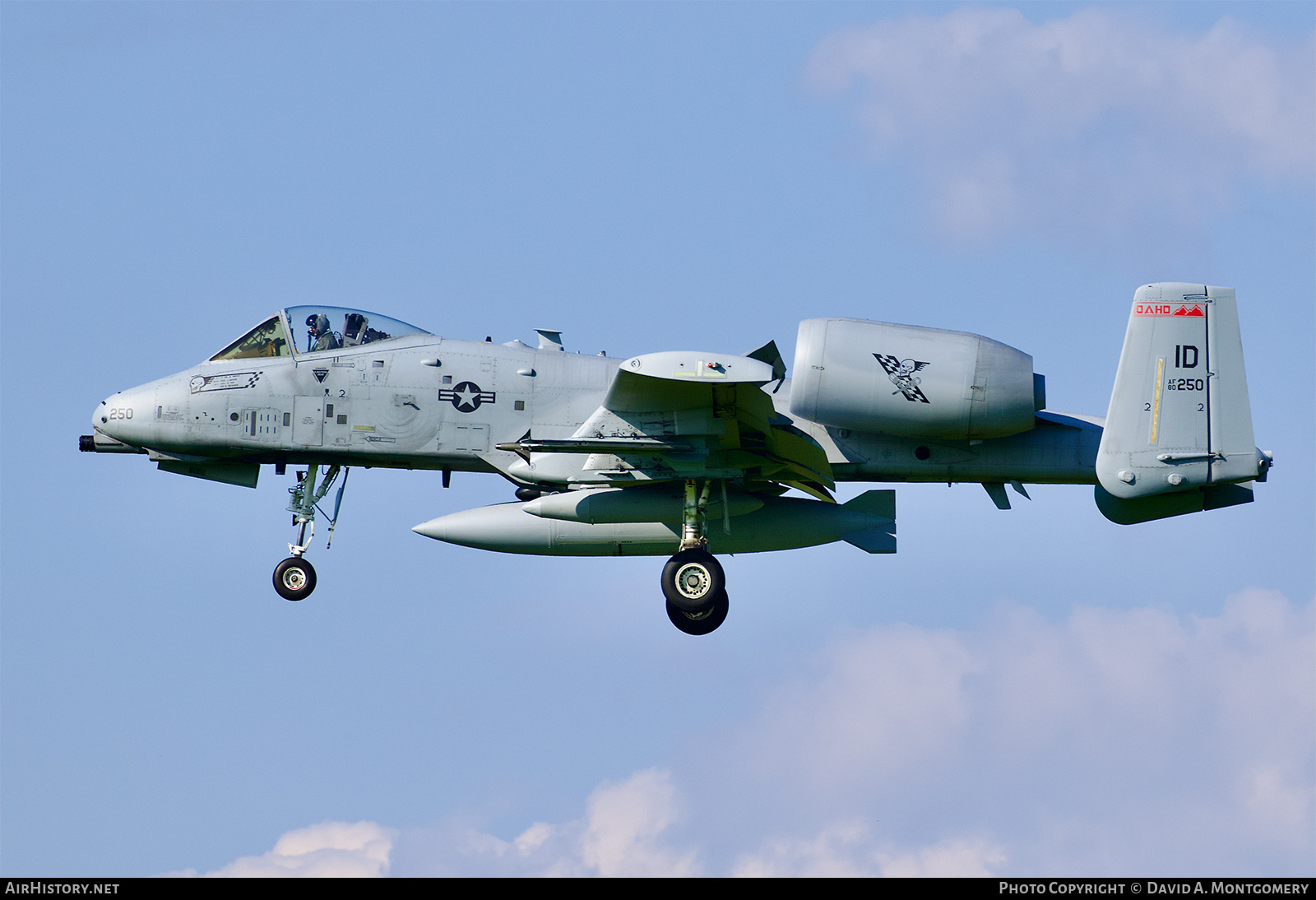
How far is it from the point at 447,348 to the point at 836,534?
213 inches

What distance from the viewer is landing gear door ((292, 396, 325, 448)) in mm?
19359

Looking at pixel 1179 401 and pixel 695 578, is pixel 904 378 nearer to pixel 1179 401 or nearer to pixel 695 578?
pixel 1179 401

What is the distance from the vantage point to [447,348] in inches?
764

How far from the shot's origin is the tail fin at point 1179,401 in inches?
687

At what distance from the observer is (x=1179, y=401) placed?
17.4 metres

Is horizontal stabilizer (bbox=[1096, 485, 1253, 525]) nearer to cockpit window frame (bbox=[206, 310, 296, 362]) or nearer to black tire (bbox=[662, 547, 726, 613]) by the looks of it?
black tire (bbox=[662, 547, 726, 613])

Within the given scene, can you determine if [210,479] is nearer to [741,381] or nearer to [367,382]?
[367,382]

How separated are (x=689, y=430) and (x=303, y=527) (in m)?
5.66

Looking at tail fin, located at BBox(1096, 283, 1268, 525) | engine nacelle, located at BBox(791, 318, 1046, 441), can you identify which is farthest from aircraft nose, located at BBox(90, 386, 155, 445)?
tail fin, located at BBox(1096, 283, 1268, 525)

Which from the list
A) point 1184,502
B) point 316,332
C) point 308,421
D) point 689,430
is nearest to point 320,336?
point 316,332

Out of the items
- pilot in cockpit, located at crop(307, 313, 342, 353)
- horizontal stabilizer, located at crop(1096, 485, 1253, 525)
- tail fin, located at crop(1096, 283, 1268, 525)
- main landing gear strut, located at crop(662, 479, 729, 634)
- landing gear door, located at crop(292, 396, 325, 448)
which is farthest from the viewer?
pilot in cockpit, located at crop(307, 313, 342, 353)

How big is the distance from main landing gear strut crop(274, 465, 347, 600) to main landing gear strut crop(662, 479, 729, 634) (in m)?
4.74

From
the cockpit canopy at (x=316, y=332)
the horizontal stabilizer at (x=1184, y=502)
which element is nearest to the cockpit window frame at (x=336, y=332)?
the cockpit canopy at (x=316, y=332)
